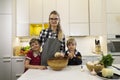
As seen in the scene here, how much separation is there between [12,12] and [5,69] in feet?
3.82

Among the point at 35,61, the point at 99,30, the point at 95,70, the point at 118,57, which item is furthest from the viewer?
the point at 99,30

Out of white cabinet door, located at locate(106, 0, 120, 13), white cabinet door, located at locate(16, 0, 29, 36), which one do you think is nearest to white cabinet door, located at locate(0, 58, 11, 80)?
white cabinet door, located at locate(16, 0, 29, 36)

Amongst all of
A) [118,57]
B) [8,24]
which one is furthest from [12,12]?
[118,57]

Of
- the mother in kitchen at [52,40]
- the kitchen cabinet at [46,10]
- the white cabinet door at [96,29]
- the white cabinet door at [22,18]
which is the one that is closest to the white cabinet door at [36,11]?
the kitchen cabinet at [46,10]

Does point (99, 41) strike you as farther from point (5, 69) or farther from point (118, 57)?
point (5, 69)

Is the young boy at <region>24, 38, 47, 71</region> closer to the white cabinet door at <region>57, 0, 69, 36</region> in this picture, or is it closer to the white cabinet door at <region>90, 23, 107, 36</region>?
the white cabinet door at <region>57, 0, 69, 36</region>

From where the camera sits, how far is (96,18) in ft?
13.1

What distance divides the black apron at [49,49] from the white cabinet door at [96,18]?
2.00 m

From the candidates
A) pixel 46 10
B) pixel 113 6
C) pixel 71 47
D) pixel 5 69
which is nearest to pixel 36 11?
pixel 46 10

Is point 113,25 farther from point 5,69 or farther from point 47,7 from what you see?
point 5,69

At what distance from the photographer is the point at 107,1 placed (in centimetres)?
376

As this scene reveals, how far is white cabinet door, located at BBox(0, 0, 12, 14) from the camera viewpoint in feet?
12.2

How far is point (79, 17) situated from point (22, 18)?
4.07 feet

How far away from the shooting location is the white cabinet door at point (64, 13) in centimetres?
400
